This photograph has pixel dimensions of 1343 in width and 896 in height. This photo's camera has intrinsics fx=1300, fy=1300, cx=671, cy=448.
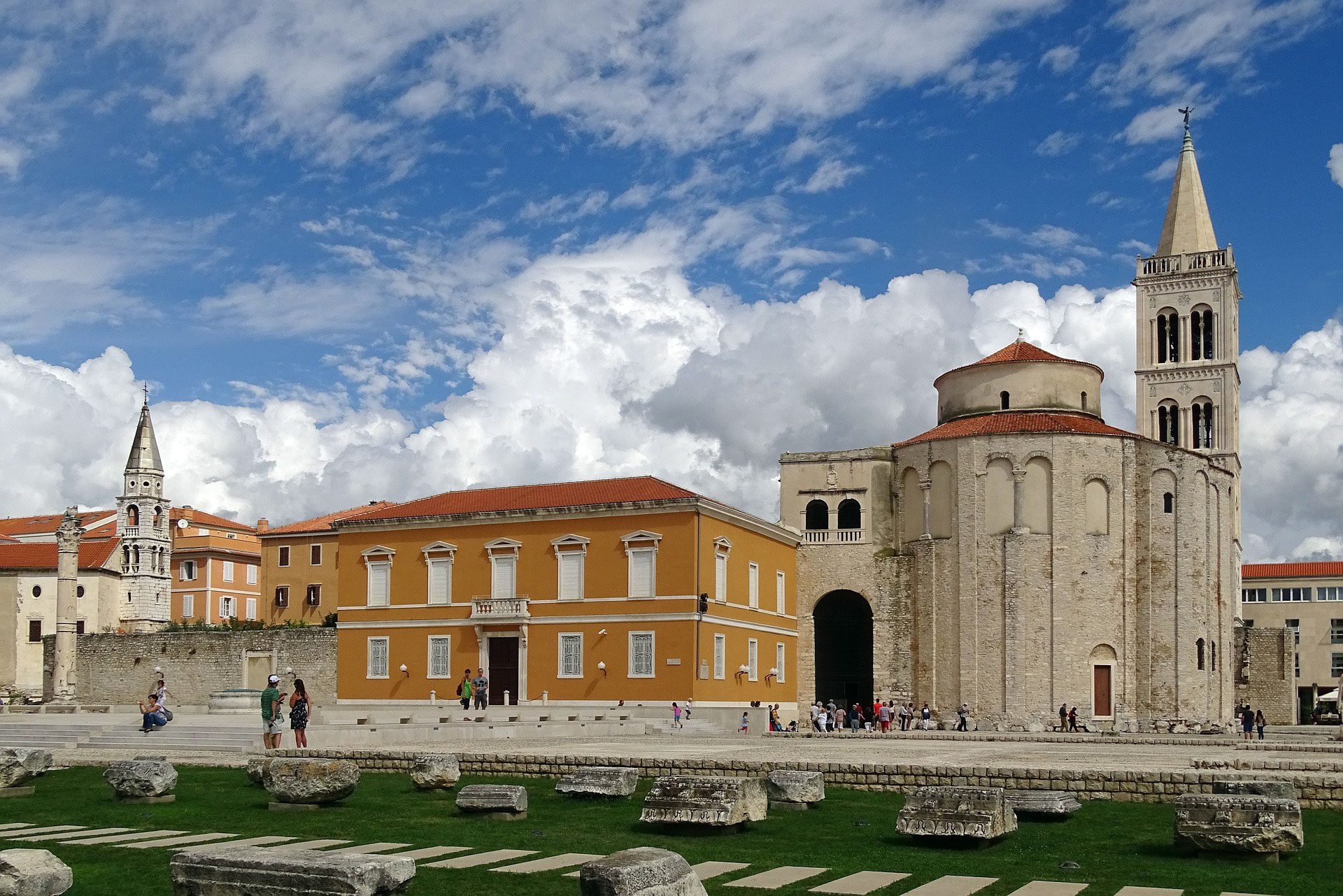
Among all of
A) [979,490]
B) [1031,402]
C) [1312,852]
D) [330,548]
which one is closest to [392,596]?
[330,548]

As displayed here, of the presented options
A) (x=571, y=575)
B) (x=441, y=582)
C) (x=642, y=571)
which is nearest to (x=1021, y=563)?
(x=642, y=571)

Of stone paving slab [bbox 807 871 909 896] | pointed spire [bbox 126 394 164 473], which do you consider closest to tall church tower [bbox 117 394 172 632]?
pointed spire [bbox 126 394 164 473]

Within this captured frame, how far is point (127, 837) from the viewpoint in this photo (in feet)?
42.0

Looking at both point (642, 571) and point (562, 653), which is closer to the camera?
point (642, 571)

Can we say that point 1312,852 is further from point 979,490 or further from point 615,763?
point 979,490

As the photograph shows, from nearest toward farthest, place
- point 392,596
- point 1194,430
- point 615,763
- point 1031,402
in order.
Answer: point 615,763 → point 392,596 → point 1031,402 → point 1194,430

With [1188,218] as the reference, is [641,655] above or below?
below

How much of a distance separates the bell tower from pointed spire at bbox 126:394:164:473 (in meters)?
53.9

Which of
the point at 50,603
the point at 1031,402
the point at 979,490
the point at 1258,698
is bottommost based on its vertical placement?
the point at 1258,698

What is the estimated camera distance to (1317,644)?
8638cm

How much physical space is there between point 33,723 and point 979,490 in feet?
109

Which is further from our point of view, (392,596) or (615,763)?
(392,596)

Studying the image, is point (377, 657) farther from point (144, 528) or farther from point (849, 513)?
A: point (144, 528)

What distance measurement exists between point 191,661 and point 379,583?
12197 millimetres
